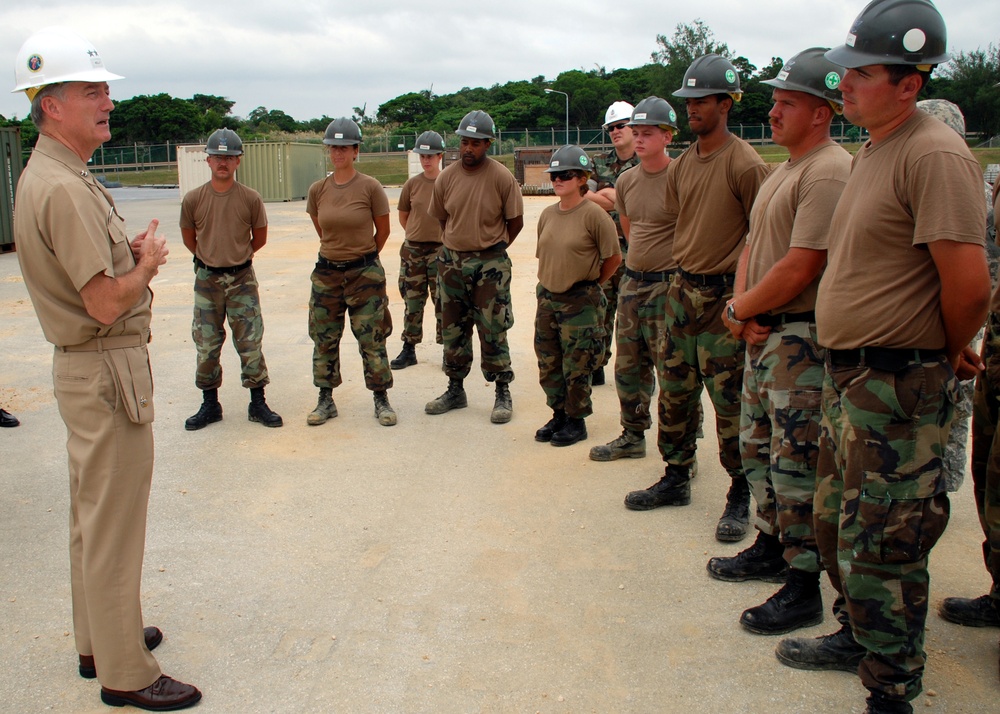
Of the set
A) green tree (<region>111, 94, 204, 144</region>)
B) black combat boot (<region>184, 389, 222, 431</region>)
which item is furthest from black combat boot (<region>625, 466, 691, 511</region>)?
green tree (<region>111, 94, 204, 144</region>)

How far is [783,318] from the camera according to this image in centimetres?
368

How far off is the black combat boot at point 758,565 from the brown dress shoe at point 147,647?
2.45 metres

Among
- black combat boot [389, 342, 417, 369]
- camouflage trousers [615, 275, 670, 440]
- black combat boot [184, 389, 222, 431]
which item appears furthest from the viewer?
black combat boot [389, 342, 417, 369]

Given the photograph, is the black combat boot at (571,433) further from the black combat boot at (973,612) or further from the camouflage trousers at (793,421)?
the black combat boot at (973,612)

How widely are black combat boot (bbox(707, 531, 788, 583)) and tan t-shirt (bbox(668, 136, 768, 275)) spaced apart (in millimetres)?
1333

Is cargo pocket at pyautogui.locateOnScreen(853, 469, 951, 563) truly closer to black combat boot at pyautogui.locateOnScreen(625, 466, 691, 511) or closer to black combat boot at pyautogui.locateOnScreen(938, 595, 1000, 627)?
black combat boot at pyautogui.locateOnScreen(938, 595, 1000, 627)

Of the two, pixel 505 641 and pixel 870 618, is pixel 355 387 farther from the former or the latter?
pixel 870 618

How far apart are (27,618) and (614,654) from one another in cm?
249

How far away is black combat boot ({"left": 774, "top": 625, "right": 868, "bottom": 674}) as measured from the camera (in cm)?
337

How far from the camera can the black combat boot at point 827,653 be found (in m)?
3.37

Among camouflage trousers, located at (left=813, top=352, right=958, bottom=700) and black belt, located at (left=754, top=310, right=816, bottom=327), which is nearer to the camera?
camouflage trousers, located at (left=813, top=352, right=958, bottom=700)

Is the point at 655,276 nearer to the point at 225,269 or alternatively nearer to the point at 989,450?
the point at 989,450

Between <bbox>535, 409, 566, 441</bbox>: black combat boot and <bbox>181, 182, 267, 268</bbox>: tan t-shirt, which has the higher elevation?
<bbox>181, 182, 267, 268</bbox>: tan t-shirt

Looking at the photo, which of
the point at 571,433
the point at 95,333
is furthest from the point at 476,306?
the point at 95,333
